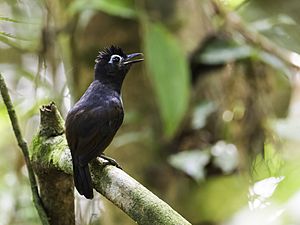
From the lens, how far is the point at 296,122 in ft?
10.7

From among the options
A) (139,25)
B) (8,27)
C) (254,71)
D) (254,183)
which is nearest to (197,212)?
(254,183)

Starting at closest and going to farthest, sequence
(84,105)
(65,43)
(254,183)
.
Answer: (84,105) < (254,183) < (65,43)

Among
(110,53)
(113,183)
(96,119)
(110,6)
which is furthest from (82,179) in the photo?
(110,6)

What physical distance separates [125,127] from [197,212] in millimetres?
617

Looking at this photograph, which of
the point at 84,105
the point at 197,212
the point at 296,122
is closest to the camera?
the point at 84,105

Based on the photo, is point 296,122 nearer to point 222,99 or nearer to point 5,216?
point 222,99

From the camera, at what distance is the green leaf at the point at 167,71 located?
306cm

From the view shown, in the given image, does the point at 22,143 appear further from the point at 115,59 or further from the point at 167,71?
the point at 167,71

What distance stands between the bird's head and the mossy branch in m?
0.38

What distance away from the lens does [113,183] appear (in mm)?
1825

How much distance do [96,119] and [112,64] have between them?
404 millimetres

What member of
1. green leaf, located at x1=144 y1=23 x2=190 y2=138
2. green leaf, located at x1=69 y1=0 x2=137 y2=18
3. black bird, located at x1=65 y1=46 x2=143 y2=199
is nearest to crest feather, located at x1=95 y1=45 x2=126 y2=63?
black bird, located at x1=65 y1=46 x2=143 y2=199

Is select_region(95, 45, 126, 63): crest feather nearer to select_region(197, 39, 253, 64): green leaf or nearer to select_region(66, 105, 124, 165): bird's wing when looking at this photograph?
select_region(66, 105, 124, 165): bird's wing

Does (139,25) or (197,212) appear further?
(139,25)
